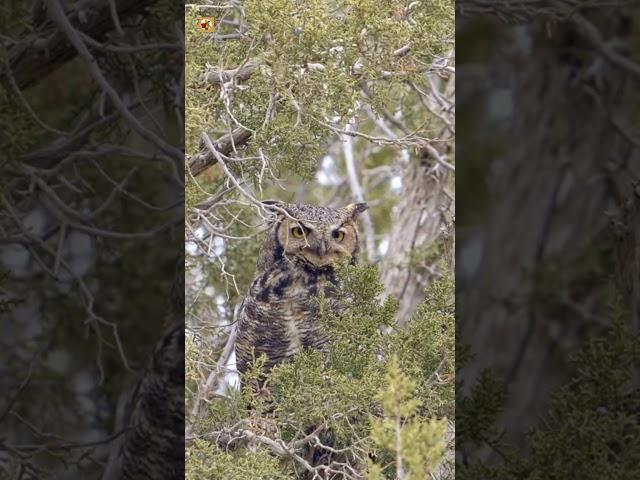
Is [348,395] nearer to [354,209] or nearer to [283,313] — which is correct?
[283,313]

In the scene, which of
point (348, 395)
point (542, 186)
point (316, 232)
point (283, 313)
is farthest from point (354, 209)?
point (542, 186)

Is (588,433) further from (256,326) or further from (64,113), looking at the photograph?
(64,113)

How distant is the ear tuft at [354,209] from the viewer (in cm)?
241

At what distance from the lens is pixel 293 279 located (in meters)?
2.41

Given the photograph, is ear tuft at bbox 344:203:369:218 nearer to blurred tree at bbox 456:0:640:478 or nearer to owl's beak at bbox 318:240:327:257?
owl's beak at bbox 318:240:327:257

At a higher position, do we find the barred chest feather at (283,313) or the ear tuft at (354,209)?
the ear tuft at (354,209)

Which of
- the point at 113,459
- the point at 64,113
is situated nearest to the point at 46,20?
the point at 64,113

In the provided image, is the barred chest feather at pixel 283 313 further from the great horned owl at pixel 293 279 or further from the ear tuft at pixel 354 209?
the ear tuft at pixel 354 209

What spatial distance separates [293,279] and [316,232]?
0.12 metres

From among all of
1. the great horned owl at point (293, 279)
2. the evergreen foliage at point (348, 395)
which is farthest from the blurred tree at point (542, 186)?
the great horned owl at point (293, 279)

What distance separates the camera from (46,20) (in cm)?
259

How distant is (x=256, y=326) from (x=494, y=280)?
2.38 feet

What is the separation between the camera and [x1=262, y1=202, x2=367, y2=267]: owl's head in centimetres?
238

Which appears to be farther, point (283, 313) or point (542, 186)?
point (542, 186)
